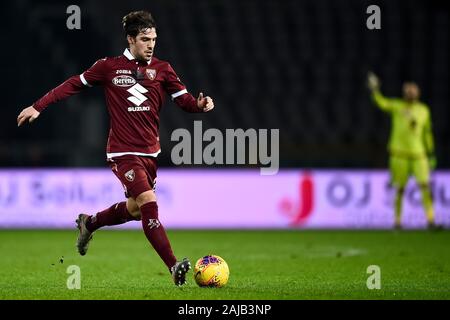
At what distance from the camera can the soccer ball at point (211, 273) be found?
7.31 meters

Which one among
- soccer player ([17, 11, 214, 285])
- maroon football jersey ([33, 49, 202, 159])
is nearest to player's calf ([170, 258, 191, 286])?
soccer player ([17, 11, 214, 285])

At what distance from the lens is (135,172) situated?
293 inches

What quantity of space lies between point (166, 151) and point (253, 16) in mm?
5725

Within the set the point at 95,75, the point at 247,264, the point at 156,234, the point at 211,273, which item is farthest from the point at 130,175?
the point at 247,264

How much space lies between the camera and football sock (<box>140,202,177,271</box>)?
23.7 ft

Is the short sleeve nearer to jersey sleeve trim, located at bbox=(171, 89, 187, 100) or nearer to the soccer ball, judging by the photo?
jersey sleeve trim, located at bbox=(171, 89, 187, 100)

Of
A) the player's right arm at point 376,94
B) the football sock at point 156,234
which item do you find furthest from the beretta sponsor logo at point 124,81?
the player's right arm at point 376,94

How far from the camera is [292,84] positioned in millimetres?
20234

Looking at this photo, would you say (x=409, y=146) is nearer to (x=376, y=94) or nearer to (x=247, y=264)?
(x=376, y=94)

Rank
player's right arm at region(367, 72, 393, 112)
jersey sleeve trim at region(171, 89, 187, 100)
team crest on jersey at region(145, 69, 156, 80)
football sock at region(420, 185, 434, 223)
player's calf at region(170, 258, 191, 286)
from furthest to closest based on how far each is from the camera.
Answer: football sock at region(420, 185, 434, 223) → player's right arm at region(367, 72, 393, 112) → jersey sleeve trim at region(171, 89, 187, 100) → team crest on jersey at region(145, 69, 156, 80) → player's calf at region(170, 258, 191, 286)

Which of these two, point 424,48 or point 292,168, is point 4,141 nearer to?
point 292,168

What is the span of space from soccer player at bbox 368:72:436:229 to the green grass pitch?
0.62m

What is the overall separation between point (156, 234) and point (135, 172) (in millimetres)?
519
